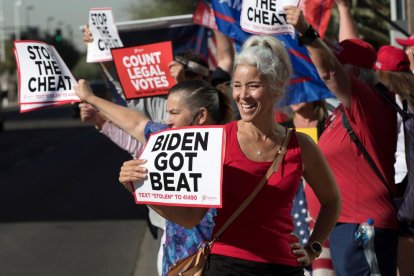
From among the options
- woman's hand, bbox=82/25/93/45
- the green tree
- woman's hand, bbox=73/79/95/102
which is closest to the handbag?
woman's hand, bbox=73/79/95/102

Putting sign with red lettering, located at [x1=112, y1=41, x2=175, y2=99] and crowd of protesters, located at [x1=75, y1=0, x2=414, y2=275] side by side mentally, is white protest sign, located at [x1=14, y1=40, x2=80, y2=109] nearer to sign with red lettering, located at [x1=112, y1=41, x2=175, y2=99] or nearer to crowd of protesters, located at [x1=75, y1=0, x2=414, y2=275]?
crowd of protesters, located at [x1=75, y1=0, x2=414, y2=275]

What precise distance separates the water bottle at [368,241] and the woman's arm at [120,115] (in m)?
1.13

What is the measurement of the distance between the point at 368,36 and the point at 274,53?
1060 centimetres

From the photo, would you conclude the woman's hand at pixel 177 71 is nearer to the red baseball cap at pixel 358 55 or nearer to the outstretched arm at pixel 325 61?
the red baseball cap at pixel 358 55

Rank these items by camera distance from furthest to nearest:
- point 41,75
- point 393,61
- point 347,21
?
Result: point 347,21
point 393,61
point 41,75

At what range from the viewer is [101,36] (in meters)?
6.84

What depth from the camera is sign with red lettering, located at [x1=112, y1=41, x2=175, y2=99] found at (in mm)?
6562

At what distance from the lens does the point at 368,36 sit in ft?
46.8

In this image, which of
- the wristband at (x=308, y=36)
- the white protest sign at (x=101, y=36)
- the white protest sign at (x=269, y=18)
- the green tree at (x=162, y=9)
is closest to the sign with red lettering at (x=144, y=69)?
the white protest sign at (x=101, y=36)

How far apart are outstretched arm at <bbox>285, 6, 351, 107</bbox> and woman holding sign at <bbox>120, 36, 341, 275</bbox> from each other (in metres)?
0.54

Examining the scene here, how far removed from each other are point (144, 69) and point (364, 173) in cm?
216

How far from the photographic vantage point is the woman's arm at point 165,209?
12.5 ft

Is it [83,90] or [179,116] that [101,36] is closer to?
[83,90]

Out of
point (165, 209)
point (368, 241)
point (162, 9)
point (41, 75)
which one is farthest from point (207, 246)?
point (162, 9)
